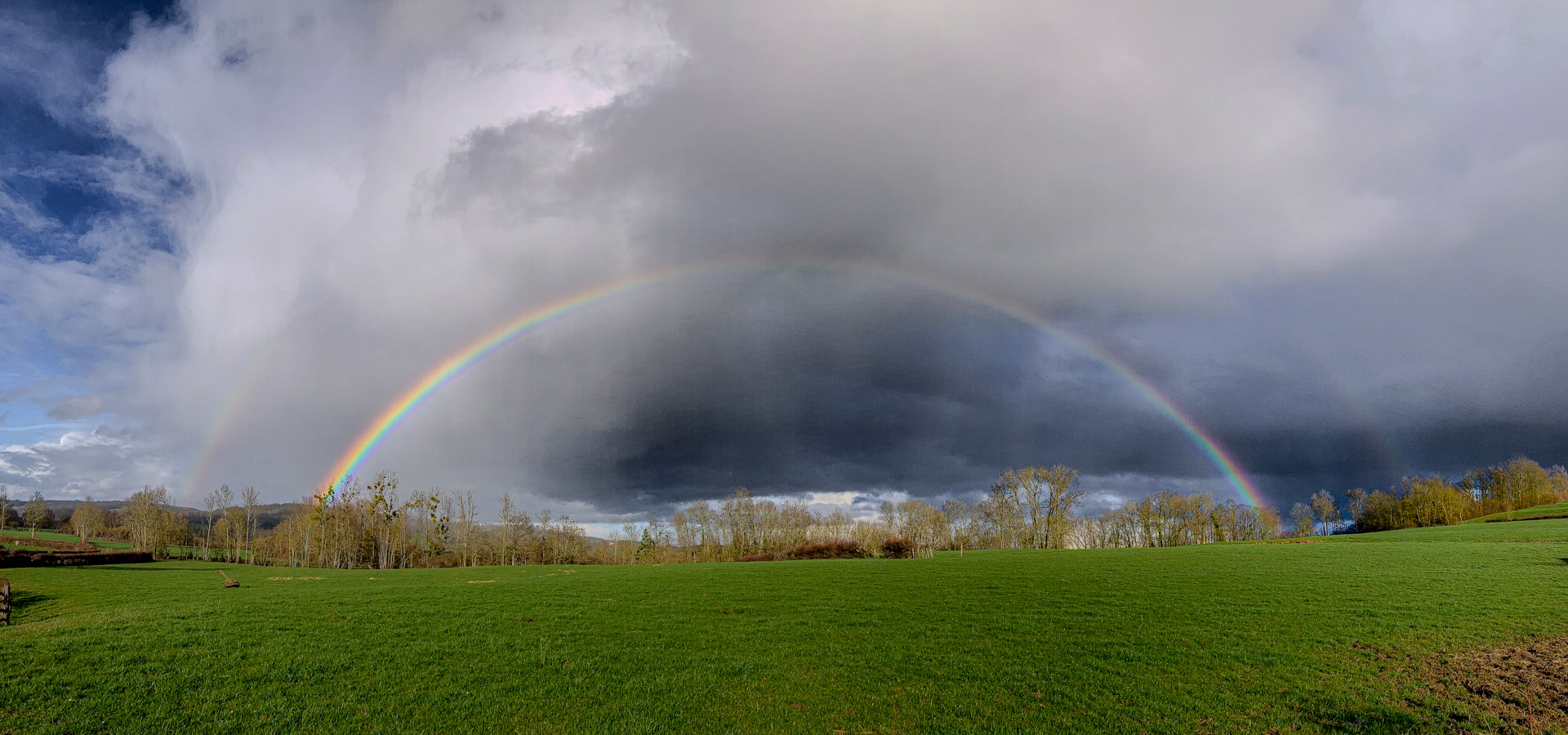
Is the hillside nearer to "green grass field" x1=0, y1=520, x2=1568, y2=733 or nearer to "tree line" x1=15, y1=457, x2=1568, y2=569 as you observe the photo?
"tree line" x1=15, y1=457, x2=1568, y2=569

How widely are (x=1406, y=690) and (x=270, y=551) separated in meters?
175

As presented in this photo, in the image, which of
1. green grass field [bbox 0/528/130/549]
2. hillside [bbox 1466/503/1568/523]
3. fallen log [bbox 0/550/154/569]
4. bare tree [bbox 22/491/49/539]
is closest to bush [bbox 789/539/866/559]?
fallen log [bbox 0/550/154/569]

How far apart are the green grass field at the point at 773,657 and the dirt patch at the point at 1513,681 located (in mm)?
559

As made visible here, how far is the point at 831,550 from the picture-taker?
9856cm

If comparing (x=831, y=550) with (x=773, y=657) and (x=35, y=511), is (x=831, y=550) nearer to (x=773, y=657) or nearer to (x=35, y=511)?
(x=773, y=657)

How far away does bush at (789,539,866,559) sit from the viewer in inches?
3853

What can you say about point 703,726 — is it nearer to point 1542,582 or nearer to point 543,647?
point 543,647

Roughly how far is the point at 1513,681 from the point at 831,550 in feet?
288

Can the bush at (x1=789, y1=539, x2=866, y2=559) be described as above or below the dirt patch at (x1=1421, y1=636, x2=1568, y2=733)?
below

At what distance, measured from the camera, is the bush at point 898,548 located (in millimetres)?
91875

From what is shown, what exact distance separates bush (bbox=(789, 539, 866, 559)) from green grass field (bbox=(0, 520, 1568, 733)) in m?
66.4

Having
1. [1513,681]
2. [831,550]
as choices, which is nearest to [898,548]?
[831,550]

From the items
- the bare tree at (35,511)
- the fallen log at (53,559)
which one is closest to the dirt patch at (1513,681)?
the fallen log at (53,559)

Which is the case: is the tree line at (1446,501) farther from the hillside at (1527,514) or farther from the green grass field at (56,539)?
the green grass field at (56,539)
